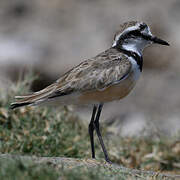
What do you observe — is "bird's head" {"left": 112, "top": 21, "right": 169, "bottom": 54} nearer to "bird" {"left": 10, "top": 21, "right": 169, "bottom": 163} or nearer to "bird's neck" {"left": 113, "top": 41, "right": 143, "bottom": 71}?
"bird's neck" {"left": 113, "top": 41, "right": 143, "bottom": 71}

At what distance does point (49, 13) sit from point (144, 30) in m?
10.0

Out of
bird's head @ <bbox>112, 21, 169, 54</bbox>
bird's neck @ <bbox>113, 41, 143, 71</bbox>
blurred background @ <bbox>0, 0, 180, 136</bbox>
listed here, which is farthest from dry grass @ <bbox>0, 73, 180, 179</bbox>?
blurred background @ <bbox>0, 0, 180, 136</bbox>

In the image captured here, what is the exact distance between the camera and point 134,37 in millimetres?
7062

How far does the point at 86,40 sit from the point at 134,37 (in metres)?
8.71

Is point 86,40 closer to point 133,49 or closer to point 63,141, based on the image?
point 63,141

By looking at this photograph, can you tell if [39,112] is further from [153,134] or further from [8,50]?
[8,50]

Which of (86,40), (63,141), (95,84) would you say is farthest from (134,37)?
(86,40)

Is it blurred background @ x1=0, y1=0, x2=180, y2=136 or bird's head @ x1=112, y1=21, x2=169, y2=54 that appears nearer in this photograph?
bird's head @ x1=112, y1=21, x2=169, y2=54

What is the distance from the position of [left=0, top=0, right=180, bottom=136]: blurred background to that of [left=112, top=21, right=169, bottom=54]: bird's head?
6046mm

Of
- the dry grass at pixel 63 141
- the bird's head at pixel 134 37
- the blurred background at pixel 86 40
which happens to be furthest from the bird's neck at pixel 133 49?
the blurred background at pixel 86 40

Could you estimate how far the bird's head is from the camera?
7035 millimetres

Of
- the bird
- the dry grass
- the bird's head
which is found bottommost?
the dry grass

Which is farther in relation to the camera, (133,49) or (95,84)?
(133,49)

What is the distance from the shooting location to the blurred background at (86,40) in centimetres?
1415
